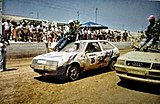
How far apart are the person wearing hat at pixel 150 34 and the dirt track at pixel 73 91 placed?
1322 mm

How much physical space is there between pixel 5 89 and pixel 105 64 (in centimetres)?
373

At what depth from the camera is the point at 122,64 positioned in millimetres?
6410

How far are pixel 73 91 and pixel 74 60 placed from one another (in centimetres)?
125

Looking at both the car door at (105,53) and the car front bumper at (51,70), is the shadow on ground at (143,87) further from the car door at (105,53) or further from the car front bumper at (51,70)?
the car front bumper at (51,70)

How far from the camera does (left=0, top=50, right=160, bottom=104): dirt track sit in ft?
17.2

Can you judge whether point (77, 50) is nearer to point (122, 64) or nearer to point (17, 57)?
point (122, 64)

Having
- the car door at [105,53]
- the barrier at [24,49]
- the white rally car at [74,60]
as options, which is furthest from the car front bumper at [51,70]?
the barrier at [24,49]

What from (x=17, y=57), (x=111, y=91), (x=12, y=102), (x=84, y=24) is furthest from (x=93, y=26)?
(x=12, y=102)

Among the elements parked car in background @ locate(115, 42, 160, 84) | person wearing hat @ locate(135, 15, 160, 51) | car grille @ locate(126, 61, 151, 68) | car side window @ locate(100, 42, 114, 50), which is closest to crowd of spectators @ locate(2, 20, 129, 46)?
car side window @ locate(100, 42, 114, 50)

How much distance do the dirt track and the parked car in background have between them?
1.18 feet

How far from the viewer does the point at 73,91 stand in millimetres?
5926

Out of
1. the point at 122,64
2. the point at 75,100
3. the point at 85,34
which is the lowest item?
the point at 75,100

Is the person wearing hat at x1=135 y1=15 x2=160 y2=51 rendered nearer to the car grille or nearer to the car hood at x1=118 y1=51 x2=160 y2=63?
the car hood at x1=118 y1=51 x2=160 y2=63

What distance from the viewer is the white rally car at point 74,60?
6.57 m
